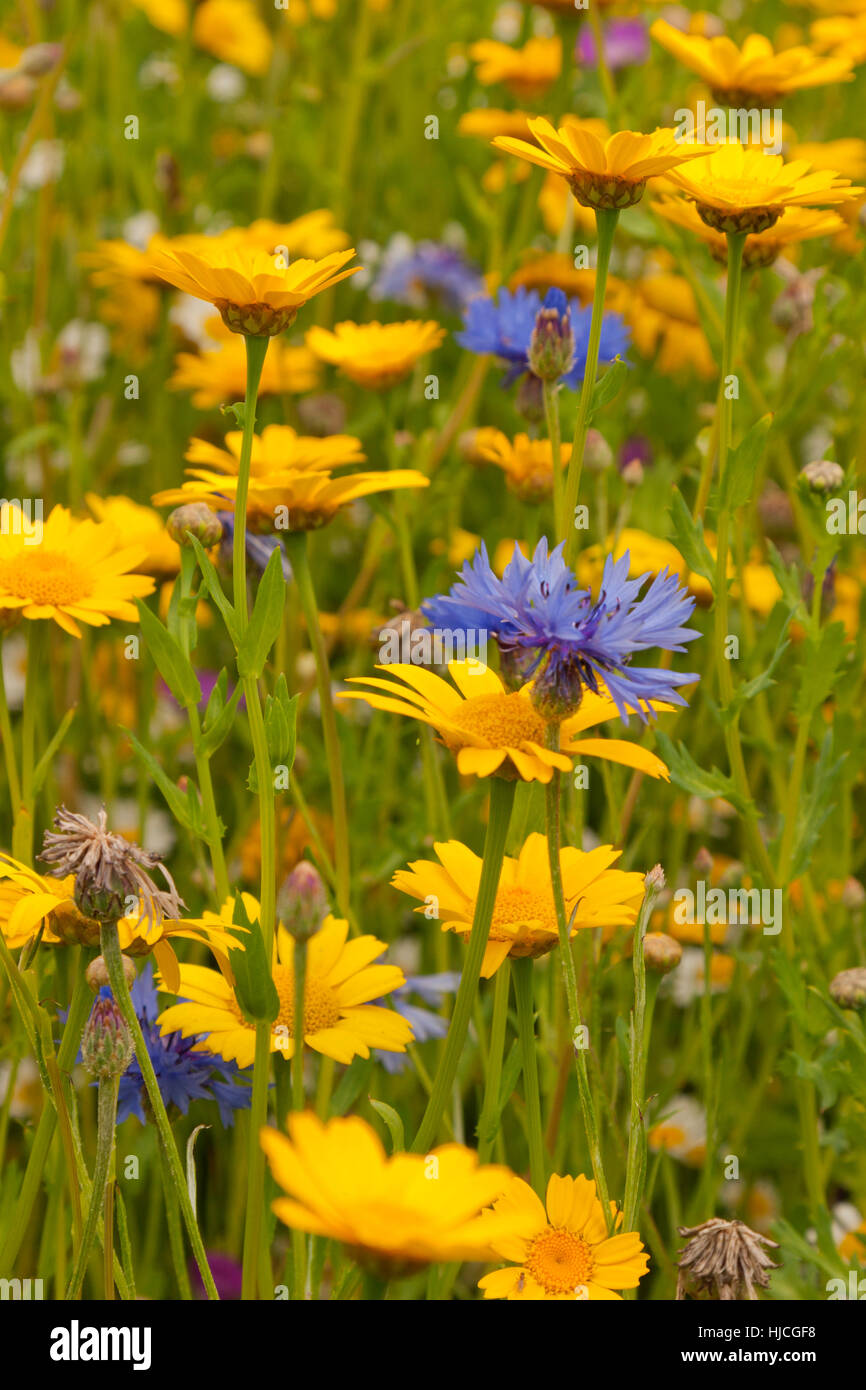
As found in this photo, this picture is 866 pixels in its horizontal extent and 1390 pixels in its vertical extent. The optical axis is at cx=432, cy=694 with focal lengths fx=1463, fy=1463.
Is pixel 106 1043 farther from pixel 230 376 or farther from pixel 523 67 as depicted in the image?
pixel 523 67

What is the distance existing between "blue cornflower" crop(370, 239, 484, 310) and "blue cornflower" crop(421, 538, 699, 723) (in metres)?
1.16

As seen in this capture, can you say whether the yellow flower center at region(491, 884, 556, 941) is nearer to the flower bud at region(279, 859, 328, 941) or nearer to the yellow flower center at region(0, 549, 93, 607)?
the flower bud at region(279, 859, 328, 941)

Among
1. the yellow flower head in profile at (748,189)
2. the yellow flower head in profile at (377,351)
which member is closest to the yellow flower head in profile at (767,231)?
the yellow flower head in profile at (748,189)

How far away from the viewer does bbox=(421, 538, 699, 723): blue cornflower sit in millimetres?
661

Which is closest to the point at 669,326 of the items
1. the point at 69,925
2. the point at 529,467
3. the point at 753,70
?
the point at 753,70

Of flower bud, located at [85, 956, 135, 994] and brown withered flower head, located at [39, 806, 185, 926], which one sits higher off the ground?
brown withered flower head, located at [39, 806, 185, 926]

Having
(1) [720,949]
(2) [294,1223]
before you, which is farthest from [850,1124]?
(2) [294,1223]

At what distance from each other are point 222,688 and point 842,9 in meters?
1.59

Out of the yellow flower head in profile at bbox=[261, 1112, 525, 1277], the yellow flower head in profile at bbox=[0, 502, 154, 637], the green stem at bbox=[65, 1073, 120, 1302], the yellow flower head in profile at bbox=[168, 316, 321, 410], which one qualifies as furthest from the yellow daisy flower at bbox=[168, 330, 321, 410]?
the yellow flower head in profile at bbox=[261, 1112, 525, 1277]

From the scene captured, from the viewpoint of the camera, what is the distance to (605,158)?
0.77 m

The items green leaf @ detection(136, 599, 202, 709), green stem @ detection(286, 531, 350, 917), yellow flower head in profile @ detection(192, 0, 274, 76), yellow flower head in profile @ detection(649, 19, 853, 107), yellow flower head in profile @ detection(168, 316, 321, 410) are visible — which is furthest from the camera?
yellow flower head in profile @ detection(192, 0, 274, 76)

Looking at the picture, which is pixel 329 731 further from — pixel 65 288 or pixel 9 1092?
pixel 65 288

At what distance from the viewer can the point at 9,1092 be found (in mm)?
903

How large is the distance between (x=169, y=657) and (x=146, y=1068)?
219 mm
